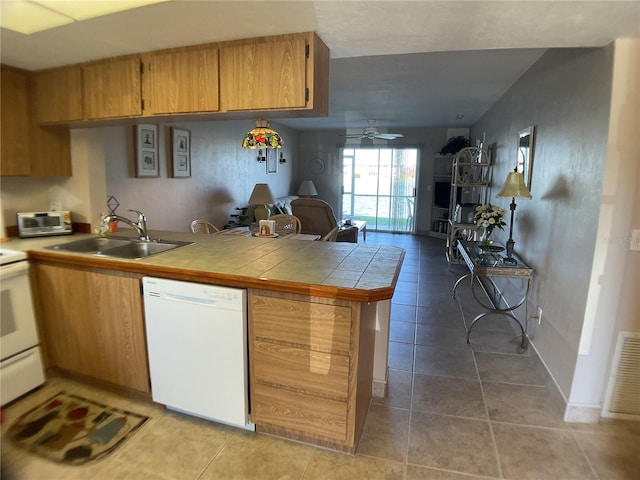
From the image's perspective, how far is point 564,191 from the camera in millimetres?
2420

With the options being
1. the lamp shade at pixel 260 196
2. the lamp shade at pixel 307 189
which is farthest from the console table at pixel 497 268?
the lamp shade at pixel 307 189

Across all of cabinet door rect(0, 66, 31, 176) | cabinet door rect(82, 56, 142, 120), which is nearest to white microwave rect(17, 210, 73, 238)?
cabinet door rect(0, 66, 31, 176)

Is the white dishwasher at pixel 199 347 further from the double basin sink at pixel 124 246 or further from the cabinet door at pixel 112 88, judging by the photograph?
the cabinet door at pixel 112 88

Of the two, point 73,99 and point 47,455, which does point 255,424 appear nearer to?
point 47,455

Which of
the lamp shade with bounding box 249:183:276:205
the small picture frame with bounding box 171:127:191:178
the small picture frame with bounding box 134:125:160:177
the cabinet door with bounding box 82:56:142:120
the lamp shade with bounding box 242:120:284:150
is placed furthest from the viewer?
the lamp shade with bounding box 249:183:276:205

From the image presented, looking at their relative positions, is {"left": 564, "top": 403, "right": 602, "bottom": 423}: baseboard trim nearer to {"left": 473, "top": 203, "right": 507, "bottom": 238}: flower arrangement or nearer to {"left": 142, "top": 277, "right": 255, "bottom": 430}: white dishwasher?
{"left": 473, "top": 203, "right": 507, "bottom": 238}: flower arrangement

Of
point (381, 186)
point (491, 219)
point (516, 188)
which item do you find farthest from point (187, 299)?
point (381, 186)

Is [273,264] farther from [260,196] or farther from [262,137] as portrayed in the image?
[260,196]

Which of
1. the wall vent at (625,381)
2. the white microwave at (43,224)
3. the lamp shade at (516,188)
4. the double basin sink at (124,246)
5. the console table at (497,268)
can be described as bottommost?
the wall vent at (625,381)

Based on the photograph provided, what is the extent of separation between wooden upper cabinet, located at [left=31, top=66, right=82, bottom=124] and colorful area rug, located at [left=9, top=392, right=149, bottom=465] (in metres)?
1.88

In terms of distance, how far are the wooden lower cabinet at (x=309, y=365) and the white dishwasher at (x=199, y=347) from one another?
0.07 m

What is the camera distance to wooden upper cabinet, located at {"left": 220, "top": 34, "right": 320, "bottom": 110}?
1.91m

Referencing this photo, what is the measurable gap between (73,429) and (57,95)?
217 cm

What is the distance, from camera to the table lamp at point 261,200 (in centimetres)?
573
